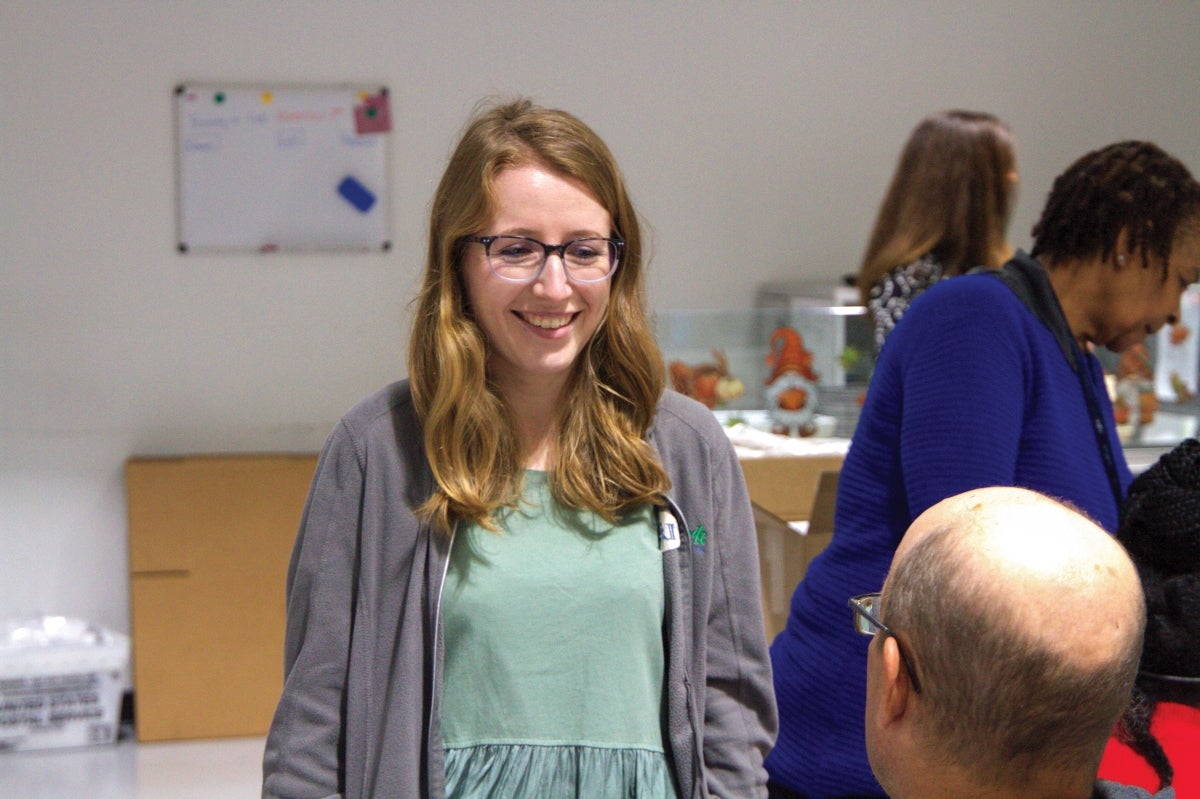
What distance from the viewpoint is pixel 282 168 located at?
441 centimetres

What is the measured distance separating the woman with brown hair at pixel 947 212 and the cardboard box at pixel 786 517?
1.56 ft

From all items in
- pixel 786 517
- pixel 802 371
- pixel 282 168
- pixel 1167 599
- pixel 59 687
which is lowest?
pixel 59 687

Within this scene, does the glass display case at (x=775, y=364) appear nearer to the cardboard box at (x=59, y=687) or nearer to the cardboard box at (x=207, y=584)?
the cardboard box at (x=207, y=584)

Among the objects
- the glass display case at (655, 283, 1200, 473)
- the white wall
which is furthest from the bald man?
the white wall

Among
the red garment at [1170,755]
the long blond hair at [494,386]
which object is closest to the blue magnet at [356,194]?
the long blond hair at [494,386]

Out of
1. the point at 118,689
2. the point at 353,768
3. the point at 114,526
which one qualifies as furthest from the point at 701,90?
the point at 353,768

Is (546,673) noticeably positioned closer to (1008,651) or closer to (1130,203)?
(1008,651)

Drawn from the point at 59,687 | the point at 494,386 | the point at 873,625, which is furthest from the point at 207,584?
the point at 873,625

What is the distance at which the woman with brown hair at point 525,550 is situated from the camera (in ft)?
4.55

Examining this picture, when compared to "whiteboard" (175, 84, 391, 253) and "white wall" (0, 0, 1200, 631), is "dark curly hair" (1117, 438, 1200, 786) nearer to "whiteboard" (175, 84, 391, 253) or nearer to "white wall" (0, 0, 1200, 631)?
"white wall" (0, 0, 1200, 631)

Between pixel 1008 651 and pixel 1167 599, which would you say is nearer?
pixel 1008 651

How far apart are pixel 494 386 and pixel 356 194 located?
3.12 metres

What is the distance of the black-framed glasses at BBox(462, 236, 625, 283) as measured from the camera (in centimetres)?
144

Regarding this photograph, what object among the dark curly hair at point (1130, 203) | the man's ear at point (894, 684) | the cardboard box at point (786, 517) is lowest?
the cardboard box at point (786, 517)
